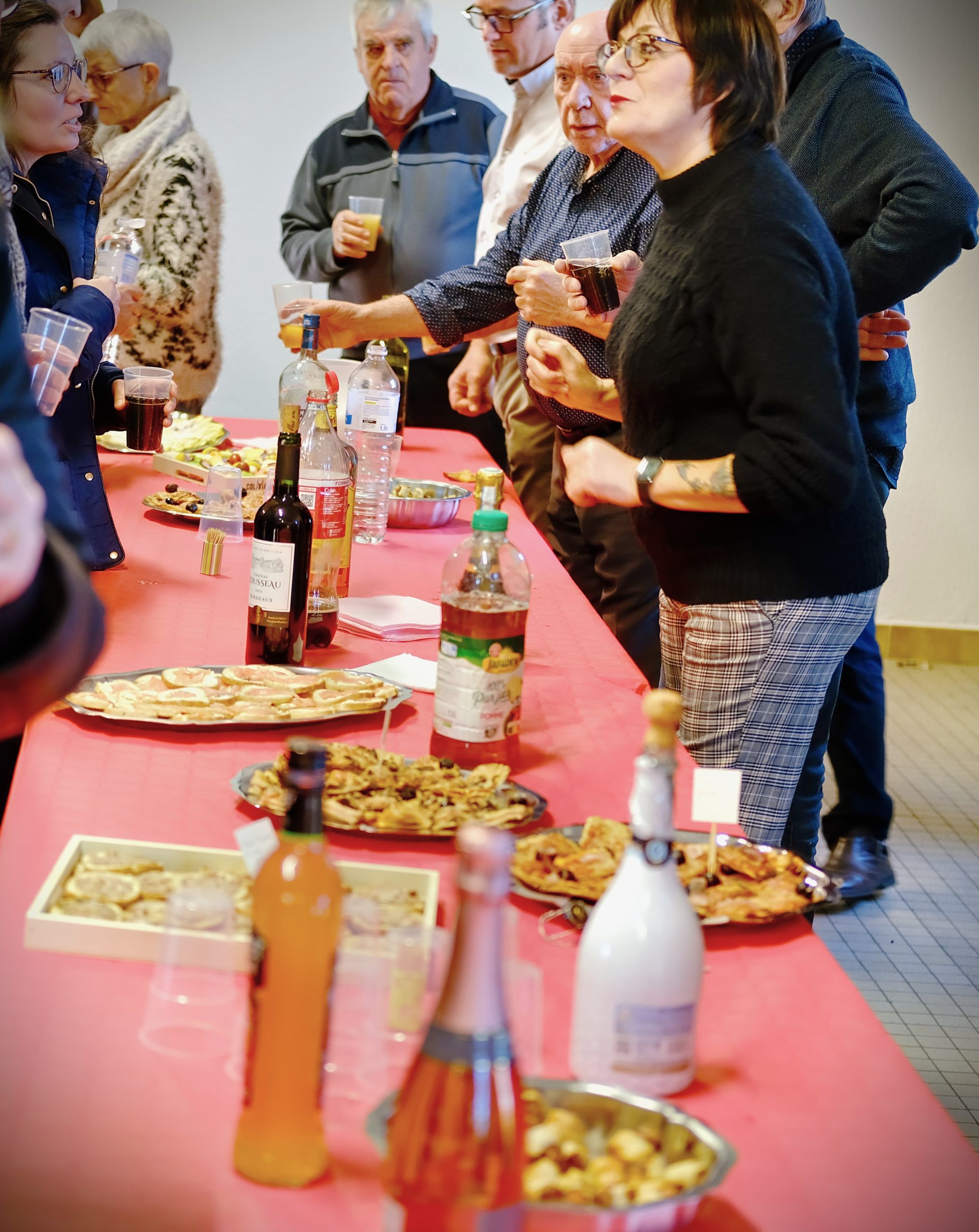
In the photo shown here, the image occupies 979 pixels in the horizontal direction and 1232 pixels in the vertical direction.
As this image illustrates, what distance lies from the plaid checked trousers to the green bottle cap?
18.5 inches

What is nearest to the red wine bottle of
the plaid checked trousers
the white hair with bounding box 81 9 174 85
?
the plaid checked trousers

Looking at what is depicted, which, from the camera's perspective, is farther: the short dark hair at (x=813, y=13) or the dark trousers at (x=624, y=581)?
the dark trousers at (x=624, y=581)

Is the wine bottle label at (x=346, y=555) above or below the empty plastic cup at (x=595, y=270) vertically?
below

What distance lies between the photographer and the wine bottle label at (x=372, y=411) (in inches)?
95.7

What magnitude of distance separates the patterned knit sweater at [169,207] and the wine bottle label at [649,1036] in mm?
3422

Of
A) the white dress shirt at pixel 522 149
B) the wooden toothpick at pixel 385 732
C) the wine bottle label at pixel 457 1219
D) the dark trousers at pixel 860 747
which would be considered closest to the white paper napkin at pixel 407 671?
the wooden toothpick at pixel 385 732

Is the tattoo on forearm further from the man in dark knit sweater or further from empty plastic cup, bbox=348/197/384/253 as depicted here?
empty plastic cup, bbox=348/197/384/253

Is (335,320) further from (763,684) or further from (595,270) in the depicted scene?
(763,684)

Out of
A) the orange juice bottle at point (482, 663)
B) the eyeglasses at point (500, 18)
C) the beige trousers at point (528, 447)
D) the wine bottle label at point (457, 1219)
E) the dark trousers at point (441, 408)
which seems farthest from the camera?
the dark trousers at point (441, 408)

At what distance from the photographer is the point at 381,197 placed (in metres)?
4.09

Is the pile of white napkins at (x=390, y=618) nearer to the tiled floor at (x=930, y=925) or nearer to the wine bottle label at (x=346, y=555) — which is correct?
the wine bottle label at (x=346, y=555)

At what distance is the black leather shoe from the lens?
9.24ft

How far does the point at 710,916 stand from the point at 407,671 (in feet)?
2.14

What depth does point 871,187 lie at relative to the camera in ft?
7.17
